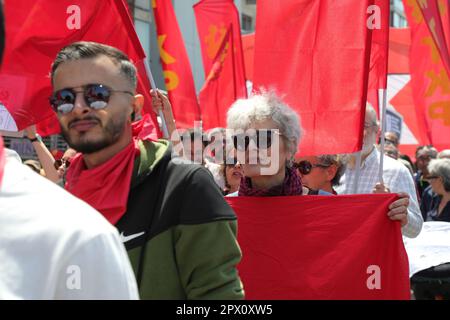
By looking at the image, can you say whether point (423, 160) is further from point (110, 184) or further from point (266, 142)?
point (110, 184)

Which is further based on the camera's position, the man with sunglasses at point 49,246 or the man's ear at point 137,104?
the man's ear at point 137,104

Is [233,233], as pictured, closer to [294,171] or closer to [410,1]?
[294,171]

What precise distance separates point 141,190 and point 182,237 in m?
0.22

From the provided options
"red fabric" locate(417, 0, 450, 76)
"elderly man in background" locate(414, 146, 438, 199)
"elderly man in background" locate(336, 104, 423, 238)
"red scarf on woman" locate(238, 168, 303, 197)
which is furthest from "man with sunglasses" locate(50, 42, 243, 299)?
"elderly man in background" locate(414, 146, 438, 199)

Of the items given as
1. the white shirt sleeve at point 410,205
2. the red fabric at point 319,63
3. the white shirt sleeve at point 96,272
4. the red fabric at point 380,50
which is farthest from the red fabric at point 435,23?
the white shirt sleeve at point 96,272

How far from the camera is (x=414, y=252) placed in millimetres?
5242

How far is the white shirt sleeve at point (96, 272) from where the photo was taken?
4.25 feet

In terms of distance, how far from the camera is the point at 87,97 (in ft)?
7.83

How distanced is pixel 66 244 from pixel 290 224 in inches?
94.6

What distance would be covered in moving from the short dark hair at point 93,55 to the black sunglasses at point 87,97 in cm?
10

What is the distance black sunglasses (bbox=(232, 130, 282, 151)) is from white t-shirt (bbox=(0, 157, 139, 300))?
7.19 feet

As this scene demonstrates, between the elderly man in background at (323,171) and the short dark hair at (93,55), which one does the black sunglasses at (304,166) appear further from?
the short dark hair at (93,55)

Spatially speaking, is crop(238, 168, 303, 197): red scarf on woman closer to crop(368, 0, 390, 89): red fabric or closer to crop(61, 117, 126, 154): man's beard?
crop(368, 0, 390, 89): red fabric
